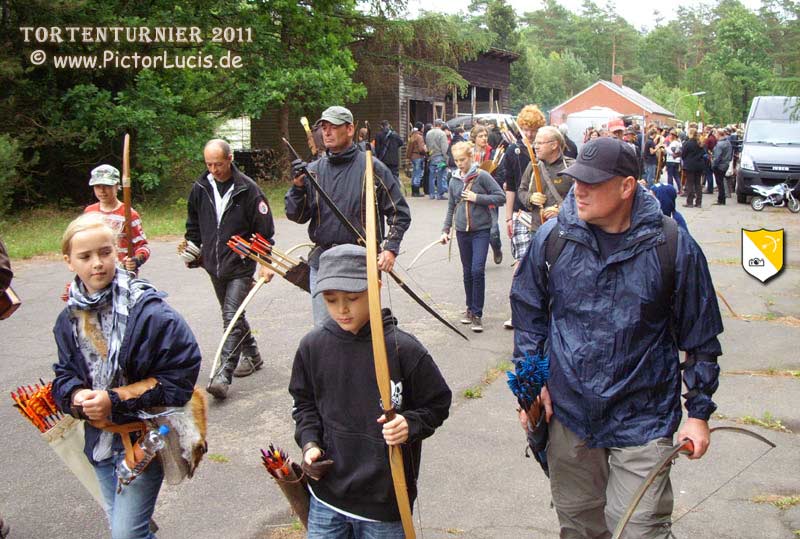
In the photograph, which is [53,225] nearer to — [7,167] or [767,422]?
[7,167]

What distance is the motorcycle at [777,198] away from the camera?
20406mm

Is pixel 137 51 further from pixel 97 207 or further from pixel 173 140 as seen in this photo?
pixel 97 207

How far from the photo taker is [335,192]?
5.78 meters

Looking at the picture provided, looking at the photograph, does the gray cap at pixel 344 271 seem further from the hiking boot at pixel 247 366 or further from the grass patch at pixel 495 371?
the hiking boot at pixel 247 366

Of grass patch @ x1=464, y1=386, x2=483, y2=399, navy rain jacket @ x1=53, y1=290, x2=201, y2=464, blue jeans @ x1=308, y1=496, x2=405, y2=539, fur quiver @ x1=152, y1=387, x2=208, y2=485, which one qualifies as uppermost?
navy rain jacket @ x1=53, y1=290, x2=201, y2=464

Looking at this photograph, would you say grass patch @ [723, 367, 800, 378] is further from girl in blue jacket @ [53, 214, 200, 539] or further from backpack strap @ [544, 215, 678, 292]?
girl in blue jacket @ [53, 214, 200, 539]

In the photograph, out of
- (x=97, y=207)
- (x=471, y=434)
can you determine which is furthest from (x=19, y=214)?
(x=471, y=434)

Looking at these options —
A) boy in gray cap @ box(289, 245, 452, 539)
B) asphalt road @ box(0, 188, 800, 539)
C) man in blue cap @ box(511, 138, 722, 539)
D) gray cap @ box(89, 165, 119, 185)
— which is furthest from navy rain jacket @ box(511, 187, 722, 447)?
gray cap @ box(89, 165, 119, 185)

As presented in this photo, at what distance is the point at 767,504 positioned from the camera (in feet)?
14.9

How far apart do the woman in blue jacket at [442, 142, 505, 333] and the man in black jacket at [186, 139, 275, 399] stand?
8.11 ft

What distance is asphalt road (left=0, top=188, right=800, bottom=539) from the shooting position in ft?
14.3

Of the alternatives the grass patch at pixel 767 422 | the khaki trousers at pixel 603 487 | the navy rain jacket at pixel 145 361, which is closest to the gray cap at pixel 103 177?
the navy rain jacket at pixel 145 361

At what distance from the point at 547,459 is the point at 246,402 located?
140 inches

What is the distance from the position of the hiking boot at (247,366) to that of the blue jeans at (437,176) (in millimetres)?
16140
